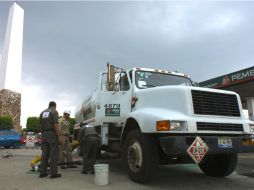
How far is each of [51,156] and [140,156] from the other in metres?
2.17

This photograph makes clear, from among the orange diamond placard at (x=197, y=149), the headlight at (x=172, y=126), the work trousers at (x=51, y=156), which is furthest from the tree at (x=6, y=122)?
the orange diamond placard at (x=197, y=149)

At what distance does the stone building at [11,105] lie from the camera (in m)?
53.2

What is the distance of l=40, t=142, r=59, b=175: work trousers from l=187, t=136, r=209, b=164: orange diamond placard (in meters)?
3.23

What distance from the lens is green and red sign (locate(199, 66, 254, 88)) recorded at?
77.0 feet

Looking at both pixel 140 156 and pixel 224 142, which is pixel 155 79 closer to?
pixel 140 156

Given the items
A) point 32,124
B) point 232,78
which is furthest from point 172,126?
point 32,124

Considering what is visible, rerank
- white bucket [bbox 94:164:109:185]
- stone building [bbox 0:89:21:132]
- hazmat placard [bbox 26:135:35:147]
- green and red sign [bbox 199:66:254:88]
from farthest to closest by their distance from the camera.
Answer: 1. stone building [bbox 0:89:21:132]
2. hazmat placard [bbox 26:135:35:147]
3. green and red sign [bbox 199:66:254:88]
4. white bucket [bbox 94:164:109:185]

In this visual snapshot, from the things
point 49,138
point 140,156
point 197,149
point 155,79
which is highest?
point 155,79

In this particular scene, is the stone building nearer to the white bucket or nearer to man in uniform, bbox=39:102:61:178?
man in uniform, bbox=39:102:61:178

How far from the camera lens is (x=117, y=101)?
27.7 ft

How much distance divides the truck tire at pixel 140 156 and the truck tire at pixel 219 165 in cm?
181

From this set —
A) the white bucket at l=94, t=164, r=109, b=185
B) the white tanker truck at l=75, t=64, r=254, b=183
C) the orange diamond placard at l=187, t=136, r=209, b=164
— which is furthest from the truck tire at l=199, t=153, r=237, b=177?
the white bucket at l=94, t=164, r=109, b=185

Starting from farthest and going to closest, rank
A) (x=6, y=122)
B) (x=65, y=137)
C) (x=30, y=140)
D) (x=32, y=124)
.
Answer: (x=32, y=124) → (x=6, y=122) → (x=30, y=140) → (x=65, y=137)

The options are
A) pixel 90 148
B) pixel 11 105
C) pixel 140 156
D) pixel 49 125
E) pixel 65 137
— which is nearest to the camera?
pixel 140 156
